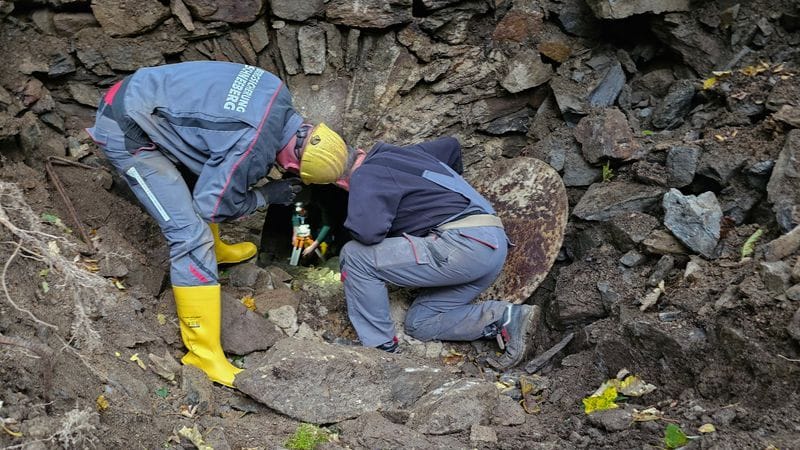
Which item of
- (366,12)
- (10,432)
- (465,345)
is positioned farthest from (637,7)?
(10,432)

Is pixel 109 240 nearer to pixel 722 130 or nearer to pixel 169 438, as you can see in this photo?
pixel 169 438

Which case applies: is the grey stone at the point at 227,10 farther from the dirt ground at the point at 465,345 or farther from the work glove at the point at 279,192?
the work glove at the point at 279,192

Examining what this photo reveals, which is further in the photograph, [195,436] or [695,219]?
[695,219]

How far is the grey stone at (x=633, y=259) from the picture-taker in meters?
4.41

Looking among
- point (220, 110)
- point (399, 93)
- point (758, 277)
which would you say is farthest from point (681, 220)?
point (220, 110)

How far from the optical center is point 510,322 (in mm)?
4395

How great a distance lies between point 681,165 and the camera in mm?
4566

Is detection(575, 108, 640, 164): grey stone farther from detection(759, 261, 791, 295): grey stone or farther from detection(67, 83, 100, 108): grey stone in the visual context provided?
detection(67, 83, 100, 108): grey stone

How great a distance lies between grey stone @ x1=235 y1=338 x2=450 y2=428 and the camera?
11.7 ft

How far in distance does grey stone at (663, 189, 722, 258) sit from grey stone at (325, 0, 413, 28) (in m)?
2.19

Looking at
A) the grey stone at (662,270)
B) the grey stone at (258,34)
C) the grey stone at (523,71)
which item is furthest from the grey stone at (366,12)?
the grey stone at (662,270)

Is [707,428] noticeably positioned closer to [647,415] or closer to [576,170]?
[647,415]

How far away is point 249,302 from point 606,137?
2.58 metres

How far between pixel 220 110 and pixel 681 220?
2.62m
